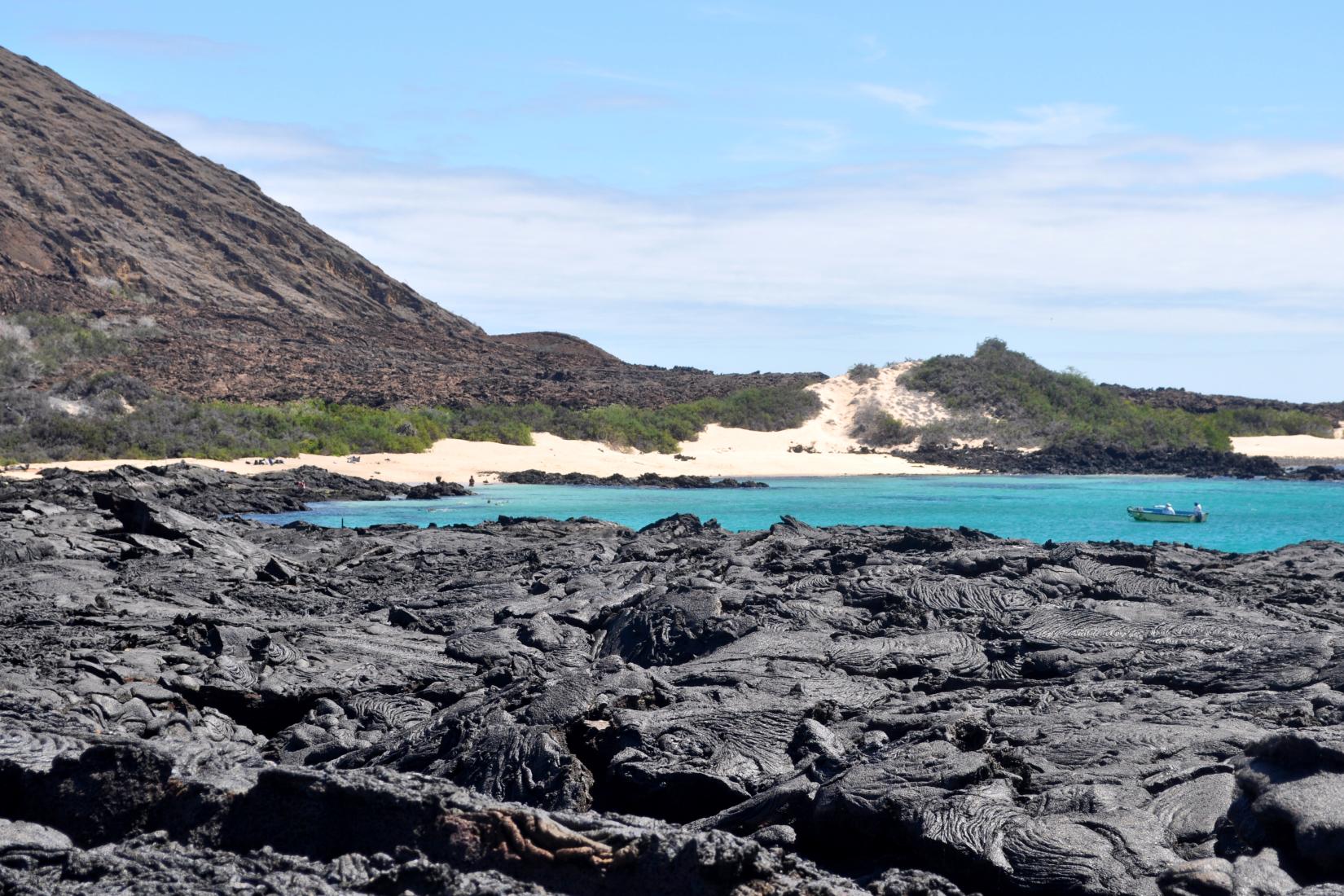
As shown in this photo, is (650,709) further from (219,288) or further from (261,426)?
(219,288)

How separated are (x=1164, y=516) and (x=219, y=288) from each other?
197 feet

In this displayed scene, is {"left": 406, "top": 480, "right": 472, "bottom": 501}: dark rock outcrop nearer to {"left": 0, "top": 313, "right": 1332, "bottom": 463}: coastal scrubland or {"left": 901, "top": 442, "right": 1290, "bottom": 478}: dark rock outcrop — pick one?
{"left": 0, "top": 313, "right": 1332, "bottom": 463}: coastal scrubland

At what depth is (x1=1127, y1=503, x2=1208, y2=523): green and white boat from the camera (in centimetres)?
3212

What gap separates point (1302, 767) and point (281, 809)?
504cm

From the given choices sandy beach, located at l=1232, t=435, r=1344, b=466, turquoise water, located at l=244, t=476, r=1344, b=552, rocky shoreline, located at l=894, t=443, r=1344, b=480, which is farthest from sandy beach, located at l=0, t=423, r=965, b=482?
sandy beach, located at l=1232, t=435, r=1344, b=466

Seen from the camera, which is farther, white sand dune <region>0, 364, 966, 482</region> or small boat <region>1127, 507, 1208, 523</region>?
white sand dune <region>0, 364, 966, 482</region>

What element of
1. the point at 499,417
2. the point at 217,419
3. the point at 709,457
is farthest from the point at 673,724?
the point at 709,457

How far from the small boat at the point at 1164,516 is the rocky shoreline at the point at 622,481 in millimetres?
15940

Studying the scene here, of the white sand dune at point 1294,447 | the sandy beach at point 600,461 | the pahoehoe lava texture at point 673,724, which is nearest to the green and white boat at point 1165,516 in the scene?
the pahoehoe lava texture at point 673,724

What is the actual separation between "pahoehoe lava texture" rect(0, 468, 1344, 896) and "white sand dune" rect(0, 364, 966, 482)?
81.7 feet

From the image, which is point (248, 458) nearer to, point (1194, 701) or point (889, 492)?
point (889, 492)

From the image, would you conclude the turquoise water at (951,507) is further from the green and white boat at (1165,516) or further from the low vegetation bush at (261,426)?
the low vegetation bush at (261,426)

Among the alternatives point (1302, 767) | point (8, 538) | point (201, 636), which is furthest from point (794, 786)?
point (8, 538)

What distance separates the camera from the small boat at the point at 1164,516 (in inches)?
1265
